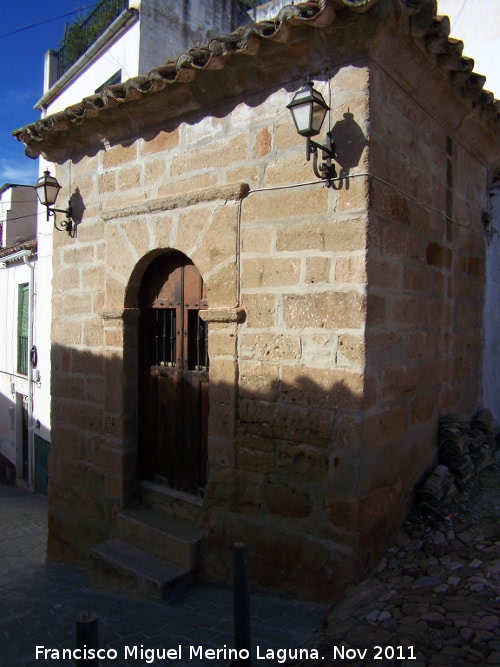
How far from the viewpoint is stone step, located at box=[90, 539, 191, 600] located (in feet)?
12.8

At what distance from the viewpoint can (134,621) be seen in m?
3.69

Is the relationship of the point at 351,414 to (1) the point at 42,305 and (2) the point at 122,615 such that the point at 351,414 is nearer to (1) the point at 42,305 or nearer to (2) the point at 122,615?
(2) the point at 122,615

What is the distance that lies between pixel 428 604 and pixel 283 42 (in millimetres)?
3412

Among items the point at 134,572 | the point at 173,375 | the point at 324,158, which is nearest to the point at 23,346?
the point at 173,375

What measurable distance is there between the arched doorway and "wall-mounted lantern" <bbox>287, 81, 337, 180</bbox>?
4.76 ft

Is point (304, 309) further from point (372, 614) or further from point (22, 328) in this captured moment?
point (22, 328)

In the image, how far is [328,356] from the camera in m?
3.40

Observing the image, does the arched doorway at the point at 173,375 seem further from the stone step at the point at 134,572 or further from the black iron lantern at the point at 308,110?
the black iron lantern at the point at 308,110

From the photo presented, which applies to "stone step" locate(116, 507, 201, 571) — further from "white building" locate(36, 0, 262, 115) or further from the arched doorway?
"white building" locate(36, 0, 262, 115)

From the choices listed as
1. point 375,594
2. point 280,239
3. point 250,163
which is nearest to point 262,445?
point 375,594

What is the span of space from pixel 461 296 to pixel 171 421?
2766 millimetres

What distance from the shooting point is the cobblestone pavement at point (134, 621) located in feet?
10.5

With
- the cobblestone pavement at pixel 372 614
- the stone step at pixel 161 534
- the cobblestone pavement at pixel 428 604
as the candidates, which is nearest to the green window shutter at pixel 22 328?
the cobblestone pavement at pixel 372 614

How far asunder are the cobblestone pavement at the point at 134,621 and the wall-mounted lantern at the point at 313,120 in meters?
2.74
